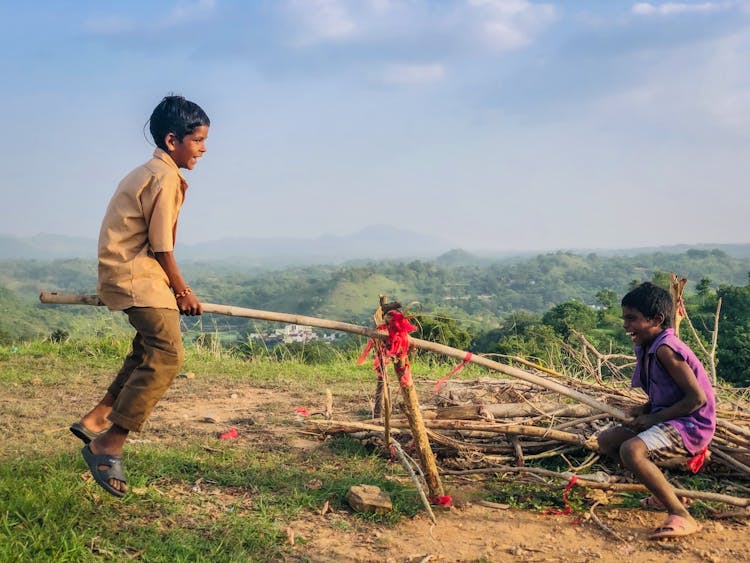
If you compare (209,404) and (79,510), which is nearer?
(79,510)

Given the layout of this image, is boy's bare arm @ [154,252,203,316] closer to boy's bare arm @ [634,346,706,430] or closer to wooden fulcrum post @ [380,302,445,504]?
wooden fulcrum post @ [380,302,445,504]

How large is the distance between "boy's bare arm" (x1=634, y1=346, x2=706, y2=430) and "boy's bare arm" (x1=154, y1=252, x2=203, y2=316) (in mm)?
2425

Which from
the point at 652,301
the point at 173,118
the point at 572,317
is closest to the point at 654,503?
the point at 652,301

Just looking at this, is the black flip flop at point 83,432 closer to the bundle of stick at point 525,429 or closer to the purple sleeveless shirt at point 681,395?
the bundle of stick at point 525,429

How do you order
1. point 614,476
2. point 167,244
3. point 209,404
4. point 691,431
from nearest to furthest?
point 167,244 → point 691,431 → point 614,476 → point 209,404

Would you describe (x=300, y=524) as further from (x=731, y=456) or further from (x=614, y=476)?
(x=731, y=456)

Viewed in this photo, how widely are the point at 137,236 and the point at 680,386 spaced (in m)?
2.90

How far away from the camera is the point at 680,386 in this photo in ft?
10.6

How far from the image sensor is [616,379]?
5.16 meters

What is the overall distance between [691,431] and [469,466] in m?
1.45

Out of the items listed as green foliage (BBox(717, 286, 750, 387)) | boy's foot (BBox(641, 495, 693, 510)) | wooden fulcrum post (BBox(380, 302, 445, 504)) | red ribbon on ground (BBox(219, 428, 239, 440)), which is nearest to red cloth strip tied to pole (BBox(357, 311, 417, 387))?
wooden fulcrum post (BBox(380, 302, 445, 504))

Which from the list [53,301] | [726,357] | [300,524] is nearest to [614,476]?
[300,524]

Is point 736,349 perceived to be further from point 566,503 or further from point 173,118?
point 173,118

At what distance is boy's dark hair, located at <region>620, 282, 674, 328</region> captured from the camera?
3.33m
